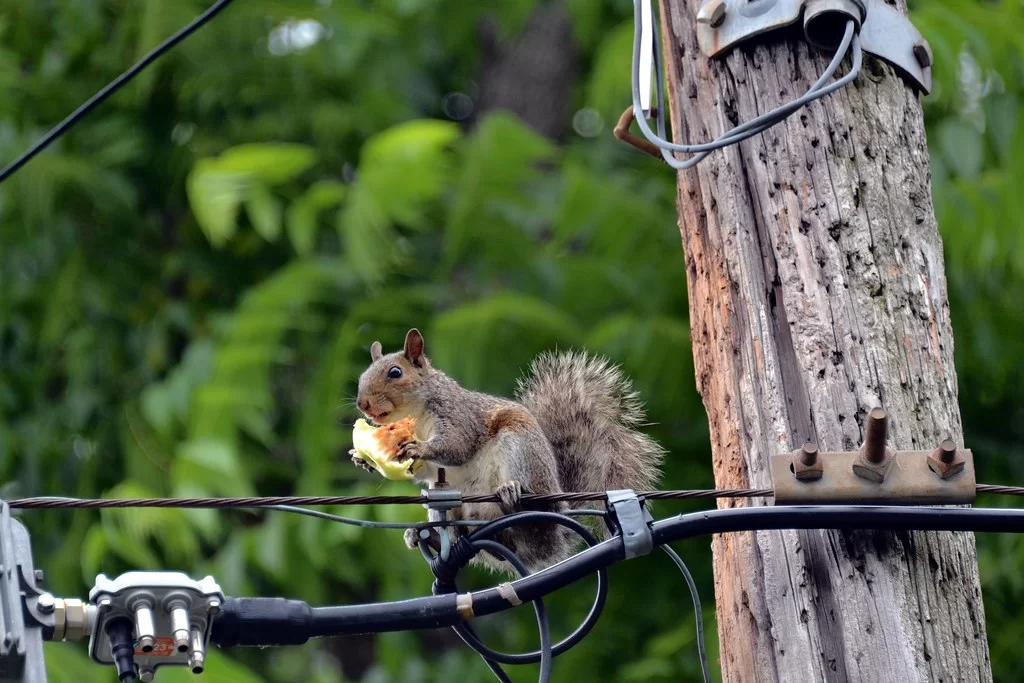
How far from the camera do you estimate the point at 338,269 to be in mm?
5703

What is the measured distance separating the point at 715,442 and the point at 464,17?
5.27 meters

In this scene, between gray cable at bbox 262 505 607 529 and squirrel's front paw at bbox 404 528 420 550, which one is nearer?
gray cable at bbox 262 505 607 529

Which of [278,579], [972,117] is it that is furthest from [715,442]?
[972,117]

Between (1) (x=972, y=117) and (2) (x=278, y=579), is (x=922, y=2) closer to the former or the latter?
(1) (x=972, y=117)

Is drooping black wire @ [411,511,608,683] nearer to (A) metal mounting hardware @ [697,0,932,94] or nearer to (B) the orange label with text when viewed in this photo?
(B) the orange label with text

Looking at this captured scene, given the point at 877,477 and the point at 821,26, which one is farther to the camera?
the point at 821,26

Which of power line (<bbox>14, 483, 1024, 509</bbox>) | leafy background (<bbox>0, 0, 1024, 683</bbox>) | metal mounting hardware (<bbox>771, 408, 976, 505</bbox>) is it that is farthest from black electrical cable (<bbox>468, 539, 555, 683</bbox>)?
leafy background (<bbox>0, 0, 1024, 683</bbox>)

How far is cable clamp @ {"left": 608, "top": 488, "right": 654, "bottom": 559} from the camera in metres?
2.56

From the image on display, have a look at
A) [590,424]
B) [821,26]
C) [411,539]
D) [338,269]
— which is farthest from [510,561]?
[338,269]

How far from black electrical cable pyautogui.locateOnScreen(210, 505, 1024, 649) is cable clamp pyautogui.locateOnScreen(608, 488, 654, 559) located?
14 mm

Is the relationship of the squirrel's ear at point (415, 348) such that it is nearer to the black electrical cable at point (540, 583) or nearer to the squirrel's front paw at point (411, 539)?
the squirrel's front paw at point (411, 539)

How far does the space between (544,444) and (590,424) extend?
15 cm

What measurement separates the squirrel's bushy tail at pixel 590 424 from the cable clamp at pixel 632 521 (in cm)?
106

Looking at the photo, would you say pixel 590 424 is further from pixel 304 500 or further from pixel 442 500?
pixel 304 500
